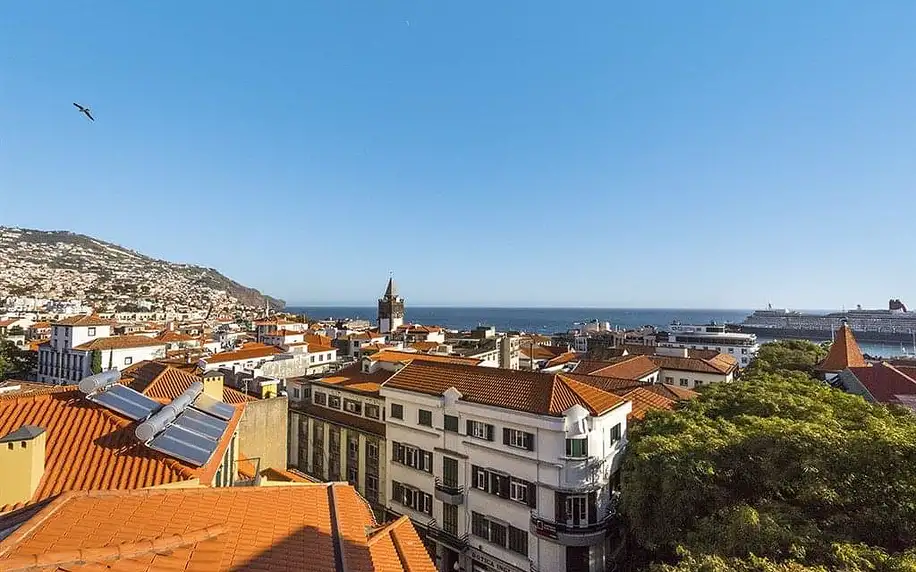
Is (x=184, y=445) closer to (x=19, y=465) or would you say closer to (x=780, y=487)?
(x=19, y=465)

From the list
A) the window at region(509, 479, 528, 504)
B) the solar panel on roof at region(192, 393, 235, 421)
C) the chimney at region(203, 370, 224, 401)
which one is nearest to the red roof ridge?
the solar panel on roof at region(192, 393, 235, 421)

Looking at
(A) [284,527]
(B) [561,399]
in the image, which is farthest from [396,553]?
(B) [561,399]

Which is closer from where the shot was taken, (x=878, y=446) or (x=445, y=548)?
(x=878, y=446)

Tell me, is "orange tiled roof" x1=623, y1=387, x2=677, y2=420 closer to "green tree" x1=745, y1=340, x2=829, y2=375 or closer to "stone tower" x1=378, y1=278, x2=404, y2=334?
"green tree" x1=745, y1=340, x2=829, y2=375

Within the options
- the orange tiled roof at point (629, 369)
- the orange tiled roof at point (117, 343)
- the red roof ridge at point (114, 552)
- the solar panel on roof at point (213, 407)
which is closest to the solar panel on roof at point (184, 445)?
the solar panel on roof at point (213, 407)

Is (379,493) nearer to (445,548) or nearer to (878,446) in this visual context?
(445,548)

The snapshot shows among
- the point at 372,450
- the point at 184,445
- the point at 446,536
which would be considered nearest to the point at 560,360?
the point at 372,450

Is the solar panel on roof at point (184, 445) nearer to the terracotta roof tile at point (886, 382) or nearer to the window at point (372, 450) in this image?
the window at point (372, 450)
